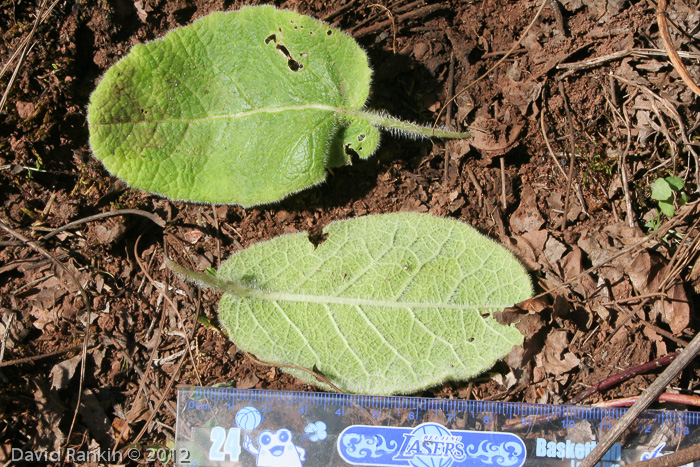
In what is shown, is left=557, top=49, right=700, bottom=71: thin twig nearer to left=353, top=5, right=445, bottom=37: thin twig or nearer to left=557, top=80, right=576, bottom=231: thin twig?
left=557, top=80, right=576, bottom=231: thin twig

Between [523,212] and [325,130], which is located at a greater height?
[325,130]

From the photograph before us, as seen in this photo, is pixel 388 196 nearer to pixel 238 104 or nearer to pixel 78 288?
pixel 238 104

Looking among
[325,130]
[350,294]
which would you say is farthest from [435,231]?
[325,130]

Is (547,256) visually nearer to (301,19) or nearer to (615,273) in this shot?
(615,273)

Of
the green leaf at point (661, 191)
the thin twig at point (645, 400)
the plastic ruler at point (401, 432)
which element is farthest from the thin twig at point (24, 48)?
the thin twig at point (645, 400)

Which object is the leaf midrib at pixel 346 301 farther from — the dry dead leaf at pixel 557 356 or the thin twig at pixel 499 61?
the thin twig at pixel 499 61

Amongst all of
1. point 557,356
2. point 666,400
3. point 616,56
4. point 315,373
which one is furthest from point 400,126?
point 666,400

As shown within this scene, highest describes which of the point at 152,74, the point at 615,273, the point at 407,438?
the point at 152,74
